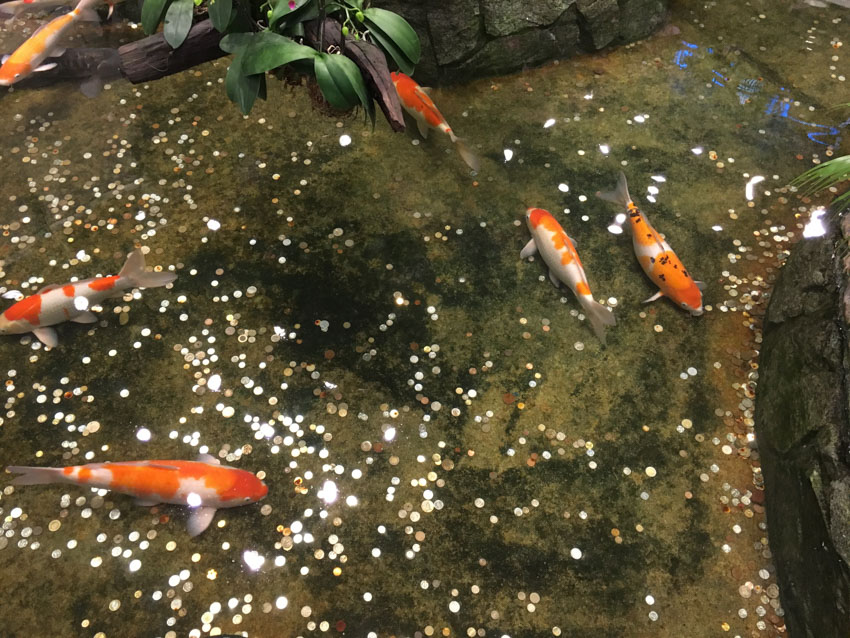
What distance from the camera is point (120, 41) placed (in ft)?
11.5

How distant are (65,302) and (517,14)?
2725mm

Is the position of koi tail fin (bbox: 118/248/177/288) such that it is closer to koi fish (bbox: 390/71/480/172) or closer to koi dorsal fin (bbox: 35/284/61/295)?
koi dorsal fin (bbox: 35/284/61/295)

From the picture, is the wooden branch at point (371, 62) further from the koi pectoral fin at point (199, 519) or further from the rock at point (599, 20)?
the rock at point (599, 20)

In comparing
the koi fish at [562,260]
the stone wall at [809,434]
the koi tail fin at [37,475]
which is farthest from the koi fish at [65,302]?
the stone wall at [809,434]

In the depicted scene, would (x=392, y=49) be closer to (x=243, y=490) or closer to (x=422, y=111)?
(x=422, y=111)

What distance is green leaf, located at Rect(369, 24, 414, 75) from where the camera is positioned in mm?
2330

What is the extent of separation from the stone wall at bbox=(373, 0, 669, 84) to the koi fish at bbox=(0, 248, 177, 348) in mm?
1845

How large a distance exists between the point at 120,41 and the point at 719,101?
3526 mm

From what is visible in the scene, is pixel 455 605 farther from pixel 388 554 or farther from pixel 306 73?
pixel 306 73

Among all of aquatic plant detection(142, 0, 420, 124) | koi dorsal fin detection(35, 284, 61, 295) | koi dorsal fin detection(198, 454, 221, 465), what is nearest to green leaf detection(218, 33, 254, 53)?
aquatic plant detection(142, 0, 420, 124)

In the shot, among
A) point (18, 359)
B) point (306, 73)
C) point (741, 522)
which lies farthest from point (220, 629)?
point (306, 73)

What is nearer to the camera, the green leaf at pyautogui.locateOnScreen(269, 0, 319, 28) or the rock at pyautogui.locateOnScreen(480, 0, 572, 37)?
the green leaf at pyautogui.locateOnScreen(269, 0, 319, 28)

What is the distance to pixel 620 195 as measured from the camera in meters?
2.87

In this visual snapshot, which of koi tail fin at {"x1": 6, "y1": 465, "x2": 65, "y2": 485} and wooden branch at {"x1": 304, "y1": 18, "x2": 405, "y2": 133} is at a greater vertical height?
wooden branch at {"x1": 304, "y1": 18, "x2": 405, "y2": 133}
